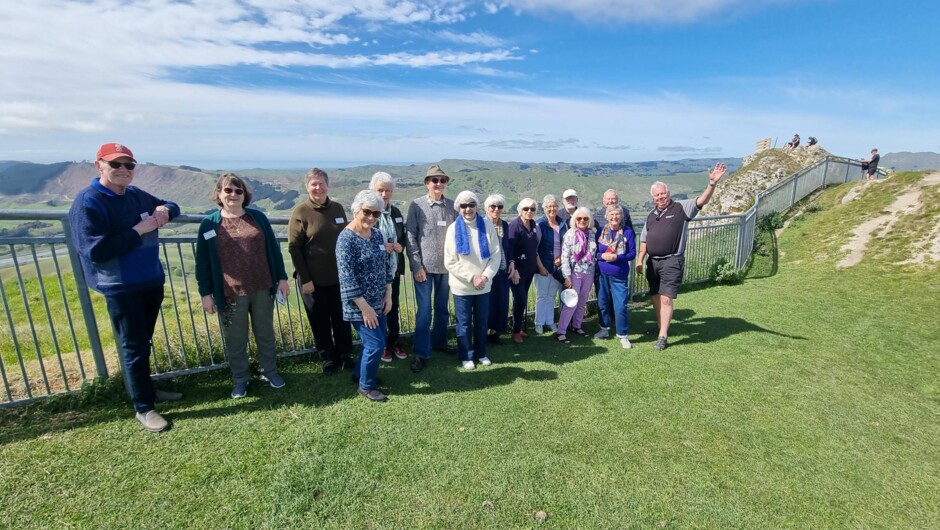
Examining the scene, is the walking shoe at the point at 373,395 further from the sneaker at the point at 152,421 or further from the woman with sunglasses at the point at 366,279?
the sneaker at the point at 152,421

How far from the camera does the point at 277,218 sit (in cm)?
453

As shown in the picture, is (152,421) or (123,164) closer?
(123,164)

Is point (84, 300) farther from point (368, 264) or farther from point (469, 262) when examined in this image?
point (469, 262)

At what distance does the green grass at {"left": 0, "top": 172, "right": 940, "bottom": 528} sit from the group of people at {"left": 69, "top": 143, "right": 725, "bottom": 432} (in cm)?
35

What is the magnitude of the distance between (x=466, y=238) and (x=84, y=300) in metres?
3.36

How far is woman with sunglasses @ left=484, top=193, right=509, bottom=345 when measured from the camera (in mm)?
5047

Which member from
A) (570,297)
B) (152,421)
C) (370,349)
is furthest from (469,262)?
(152,421)

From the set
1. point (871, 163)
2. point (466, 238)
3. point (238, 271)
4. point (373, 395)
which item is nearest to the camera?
point (238, 271)

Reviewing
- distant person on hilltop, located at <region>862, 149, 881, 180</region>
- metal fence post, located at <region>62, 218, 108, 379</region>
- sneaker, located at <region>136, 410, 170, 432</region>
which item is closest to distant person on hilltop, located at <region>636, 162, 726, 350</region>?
sneaker, located at <region>136, 410, 170, 432</region>

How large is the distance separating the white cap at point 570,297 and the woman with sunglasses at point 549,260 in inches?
10.3

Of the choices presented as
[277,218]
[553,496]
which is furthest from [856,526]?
[277,218]

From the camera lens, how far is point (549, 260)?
19.0 ft

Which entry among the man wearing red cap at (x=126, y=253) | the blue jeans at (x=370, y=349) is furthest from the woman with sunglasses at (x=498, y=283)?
the man wearing red cap at (x=126, y=253)

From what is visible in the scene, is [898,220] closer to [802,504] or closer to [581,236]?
[581,236]
